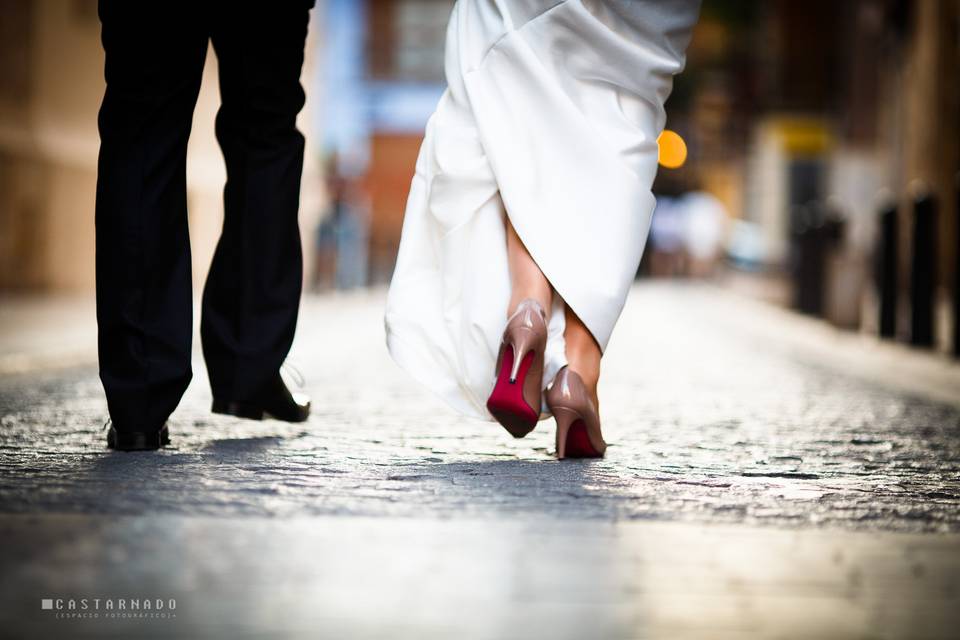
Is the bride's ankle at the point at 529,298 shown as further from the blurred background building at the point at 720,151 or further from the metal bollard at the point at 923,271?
the metal bollard at the point at 923,271

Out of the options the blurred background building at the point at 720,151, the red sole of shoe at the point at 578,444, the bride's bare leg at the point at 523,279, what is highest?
the blurred background building at the point at 720,151

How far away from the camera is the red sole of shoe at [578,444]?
317 centimetres

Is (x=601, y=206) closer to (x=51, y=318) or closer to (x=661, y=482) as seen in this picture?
(x=661, y=482)

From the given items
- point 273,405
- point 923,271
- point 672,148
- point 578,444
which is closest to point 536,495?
point 578,444

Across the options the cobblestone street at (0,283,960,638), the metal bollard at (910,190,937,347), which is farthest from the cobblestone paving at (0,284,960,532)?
the metal bollard at (910,190,937,347)

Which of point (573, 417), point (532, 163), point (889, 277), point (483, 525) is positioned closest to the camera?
point (483, 525)

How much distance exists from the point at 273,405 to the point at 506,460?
0.73m

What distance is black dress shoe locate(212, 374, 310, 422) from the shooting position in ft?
11.5

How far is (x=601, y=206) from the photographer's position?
334 cm

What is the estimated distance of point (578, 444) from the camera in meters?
3.20

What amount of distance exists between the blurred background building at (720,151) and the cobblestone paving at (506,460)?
267 centimetres

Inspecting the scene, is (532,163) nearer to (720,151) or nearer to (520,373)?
(520,373)

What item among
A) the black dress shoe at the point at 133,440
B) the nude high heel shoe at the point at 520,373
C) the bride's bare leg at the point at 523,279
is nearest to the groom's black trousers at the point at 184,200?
the black dress shoe at the point at 133,440

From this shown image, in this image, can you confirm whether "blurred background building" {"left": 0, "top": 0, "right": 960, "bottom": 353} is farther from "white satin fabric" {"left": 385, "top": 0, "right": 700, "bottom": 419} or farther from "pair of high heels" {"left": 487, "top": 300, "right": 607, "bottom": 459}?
"pair of high heels" {"left": 487, "top": 300, "right": 607, "bottom": 459}
